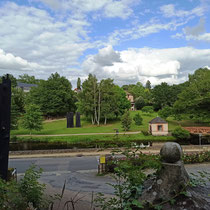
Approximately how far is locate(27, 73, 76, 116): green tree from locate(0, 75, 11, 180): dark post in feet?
130

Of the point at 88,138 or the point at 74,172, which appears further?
the point at 88,138

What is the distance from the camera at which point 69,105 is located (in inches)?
2045

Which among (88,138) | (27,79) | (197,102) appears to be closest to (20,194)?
(88,138)

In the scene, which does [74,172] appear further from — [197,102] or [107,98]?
[107,98]

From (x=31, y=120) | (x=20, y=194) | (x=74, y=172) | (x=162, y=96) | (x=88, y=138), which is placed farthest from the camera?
(x=162, y=96)

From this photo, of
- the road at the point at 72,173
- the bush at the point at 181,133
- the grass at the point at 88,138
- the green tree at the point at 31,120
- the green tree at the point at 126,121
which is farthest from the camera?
the green tree at the point at 126,121

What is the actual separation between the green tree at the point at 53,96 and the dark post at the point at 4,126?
130 feet

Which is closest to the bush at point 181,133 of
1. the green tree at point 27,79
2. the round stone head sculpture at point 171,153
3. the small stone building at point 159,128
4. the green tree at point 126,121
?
the small stone building at point 159,128

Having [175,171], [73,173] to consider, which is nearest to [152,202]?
[175,171]

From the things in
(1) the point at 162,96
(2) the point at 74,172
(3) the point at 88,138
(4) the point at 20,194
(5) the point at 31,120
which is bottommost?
(2) the point at 74,172

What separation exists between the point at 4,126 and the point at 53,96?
40.4 meters

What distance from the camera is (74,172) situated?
43.1 feet

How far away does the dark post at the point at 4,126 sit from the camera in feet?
25.2

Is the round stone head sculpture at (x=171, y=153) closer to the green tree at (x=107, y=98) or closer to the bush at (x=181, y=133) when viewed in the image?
the bush at (x=181, y=133)
